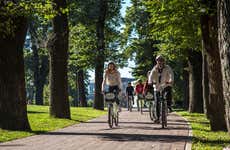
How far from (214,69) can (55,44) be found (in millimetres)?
8527

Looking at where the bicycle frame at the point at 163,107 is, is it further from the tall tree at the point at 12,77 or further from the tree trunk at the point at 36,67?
the tree trunk at the point at 36,67

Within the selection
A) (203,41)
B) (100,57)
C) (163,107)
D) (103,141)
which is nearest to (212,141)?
(103,141)

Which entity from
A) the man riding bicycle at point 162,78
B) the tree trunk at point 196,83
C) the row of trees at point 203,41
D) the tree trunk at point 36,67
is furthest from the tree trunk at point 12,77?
the tree trunk at point 36,67

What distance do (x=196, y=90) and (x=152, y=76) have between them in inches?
509

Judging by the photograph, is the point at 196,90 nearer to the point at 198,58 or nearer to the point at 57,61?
the point at 198,58

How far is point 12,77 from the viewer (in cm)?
1474

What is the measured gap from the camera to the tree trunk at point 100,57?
1419 inches

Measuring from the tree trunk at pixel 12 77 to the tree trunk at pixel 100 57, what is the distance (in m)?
21.0

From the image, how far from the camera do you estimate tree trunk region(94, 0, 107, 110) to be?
118ft

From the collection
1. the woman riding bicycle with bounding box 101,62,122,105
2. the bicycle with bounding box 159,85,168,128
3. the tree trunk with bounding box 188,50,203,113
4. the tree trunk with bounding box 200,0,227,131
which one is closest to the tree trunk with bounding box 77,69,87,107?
the tree trunk with bounding box 188,50,203,113

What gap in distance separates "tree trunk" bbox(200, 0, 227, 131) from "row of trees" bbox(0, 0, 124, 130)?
13.1 ft

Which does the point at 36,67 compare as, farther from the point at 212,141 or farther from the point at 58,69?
the point at 212,141

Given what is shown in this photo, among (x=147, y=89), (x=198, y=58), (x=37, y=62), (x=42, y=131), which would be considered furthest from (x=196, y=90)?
(x=37, y=62)

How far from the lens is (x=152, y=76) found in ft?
51.5
